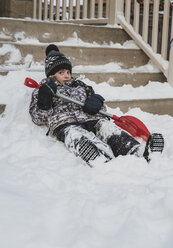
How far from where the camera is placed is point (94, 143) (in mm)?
1924

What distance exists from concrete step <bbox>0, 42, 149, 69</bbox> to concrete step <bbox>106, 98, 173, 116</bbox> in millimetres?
758

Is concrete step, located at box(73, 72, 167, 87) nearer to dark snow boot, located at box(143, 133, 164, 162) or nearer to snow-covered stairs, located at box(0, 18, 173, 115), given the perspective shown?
snow-covered stairs, located at box(0, 18, 173, 115)

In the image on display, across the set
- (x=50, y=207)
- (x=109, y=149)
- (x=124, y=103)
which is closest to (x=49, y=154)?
(x=109, y=149)

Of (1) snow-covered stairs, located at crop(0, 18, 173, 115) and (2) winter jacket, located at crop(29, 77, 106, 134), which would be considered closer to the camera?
(2) winter jacket, located at crop(29, 77, 106, 134)

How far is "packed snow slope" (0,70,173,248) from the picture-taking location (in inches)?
46.1

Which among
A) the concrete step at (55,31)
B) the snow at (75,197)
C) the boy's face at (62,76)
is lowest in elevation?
the snow at (75,197)

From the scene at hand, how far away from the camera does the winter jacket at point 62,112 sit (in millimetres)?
2299

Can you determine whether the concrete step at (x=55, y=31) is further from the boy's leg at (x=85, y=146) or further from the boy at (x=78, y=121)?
the boy's leg at (x=85, y=146)

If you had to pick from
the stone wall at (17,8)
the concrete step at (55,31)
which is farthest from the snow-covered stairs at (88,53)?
the stone wall at (17,8)

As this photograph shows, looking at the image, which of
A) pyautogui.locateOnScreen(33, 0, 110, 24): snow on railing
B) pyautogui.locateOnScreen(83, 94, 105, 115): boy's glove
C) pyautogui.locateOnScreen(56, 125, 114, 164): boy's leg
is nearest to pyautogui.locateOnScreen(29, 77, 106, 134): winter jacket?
pyautogui.locateOnScreen(83, 94, 105, 115): boy's glove

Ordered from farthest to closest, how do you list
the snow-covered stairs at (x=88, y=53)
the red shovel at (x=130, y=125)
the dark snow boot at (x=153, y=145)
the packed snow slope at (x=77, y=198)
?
the snow-covered stairs at (x=88, y=53) < the red shovel at (x=130, y=125) < the dark snow boot at (x=153, y=145) < the packed snow slope at (x=77, y=198)

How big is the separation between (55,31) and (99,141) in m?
2.21

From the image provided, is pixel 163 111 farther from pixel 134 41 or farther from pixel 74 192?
pixel 74 192

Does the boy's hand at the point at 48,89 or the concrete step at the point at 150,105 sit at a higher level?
the boy's hand at the point at 48,89
